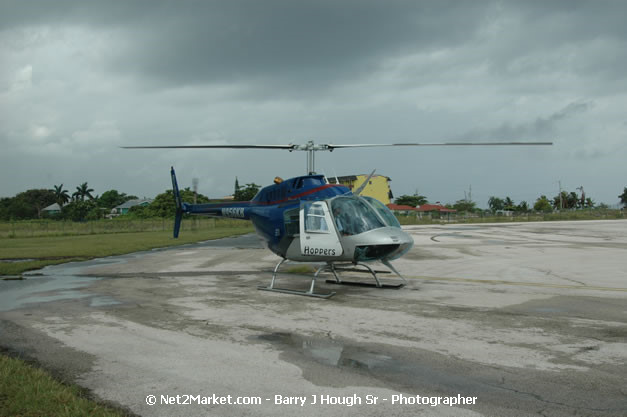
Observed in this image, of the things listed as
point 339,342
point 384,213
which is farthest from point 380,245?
point 339,342

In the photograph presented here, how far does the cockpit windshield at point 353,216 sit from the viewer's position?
9594mm

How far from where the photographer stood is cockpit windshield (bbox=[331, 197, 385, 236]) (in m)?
9.59

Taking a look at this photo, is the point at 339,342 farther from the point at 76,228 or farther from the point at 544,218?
the point at 544,218

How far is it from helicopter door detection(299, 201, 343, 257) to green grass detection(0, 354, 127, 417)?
20.0 feet

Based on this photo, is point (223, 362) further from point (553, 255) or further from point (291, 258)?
point (553, 255)

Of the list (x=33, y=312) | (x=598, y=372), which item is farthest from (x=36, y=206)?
Answer: (x=598, y=372)

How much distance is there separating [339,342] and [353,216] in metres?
Answer: 4.02

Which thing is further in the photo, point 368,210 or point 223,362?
point 368,210

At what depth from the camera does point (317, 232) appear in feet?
32.7

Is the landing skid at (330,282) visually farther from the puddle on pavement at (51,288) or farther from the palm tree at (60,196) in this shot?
the palm tree at (60,196)

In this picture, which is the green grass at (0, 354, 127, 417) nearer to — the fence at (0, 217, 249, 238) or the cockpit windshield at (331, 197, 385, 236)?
the cockpit windshield at (331, 197, 385, 236)

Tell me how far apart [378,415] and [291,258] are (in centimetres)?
705

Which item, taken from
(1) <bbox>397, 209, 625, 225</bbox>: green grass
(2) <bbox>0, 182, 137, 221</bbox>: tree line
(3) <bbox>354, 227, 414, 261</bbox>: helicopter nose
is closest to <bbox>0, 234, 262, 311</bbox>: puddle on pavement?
(3) <bbox>354, 227, 414, 261</bbox>: helicopter nose

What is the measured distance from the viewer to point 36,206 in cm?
12344
